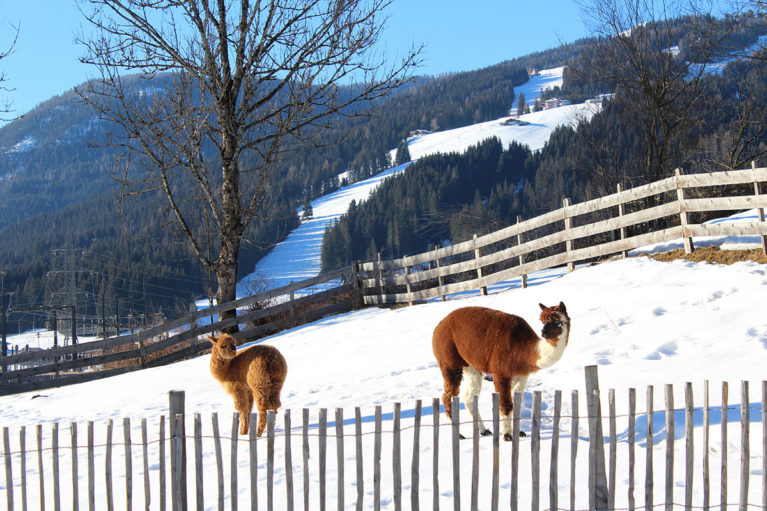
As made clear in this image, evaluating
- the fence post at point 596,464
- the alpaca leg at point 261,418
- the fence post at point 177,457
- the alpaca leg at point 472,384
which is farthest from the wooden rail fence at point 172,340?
the fence post at point 596,464

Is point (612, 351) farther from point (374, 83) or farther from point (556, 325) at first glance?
point (374, 83)

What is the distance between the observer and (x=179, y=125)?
1362 cm

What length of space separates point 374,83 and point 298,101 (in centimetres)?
188

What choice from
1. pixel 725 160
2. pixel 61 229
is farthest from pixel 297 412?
pixel 61 229

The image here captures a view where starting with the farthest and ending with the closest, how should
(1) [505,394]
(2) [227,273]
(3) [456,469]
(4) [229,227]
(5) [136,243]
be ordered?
(5) [136,243] < (2) [227,273] < (4) [229,227] < (1) [505,394] < (3) [456,469]

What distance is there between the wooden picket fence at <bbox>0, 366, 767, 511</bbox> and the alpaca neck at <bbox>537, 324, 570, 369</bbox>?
61 centimetres

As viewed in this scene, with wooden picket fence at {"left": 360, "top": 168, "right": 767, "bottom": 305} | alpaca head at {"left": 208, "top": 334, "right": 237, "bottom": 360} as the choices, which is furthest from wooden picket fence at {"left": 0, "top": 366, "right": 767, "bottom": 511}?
wooden picket fence at {"left": 360, "top": 168, "right": 767, "bottom": 305}

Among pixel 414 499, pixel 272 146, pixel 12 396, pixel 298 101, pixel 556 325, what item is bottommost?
pixel 12 396

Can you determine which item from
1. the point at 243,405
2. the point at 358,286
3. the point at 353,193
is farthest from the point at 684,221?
the point at 353,193

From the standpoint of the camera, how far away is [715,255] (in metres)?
10.8

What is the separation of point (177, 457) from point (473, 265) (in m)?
10.5

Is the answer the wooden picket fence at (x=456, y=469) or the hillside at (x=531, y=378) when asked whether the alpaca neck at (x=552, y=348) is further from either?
the hillside at (x=531, y=378)

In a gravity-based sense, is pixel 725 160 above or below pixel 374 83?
below

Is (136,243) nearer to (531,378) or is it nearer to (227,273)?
(227,273)
